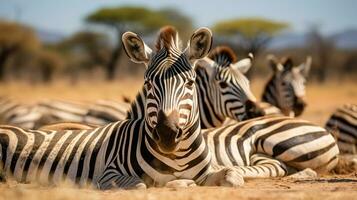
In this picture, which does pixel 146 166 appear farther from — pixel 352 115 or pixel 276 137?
pixel 352 115

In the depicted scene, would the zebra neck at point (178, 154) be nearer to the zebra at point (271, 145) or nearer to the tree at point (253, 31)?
the zebra at point (271, 145)

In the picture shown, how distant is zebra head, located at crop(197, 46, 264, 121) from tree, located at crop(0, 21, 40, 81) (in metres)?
→ 38.8

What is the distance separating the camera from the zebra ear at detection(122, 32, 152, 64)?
5828 millimetres

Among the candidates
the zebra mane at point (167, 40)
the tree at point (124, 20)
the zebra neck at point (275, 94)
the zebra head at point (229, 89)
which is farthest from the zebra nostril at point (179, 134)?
the tree at point (124, 20)

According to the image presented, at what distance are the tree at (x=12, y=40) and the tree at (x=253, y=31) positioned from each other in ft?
51.0

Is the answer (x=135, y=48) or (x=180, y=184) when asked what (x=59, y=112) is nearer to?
(x=135, y=48)

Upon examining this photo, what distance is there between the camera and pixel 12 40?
46.9 m

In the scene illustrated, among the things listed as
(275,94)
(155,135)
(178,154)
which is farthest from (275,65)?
(155,135)

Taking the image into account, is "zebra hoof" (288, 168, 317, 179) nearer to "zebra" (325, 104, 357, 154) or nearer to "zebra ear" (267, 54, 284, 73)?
"zebra" (325, 104, 357, 154)

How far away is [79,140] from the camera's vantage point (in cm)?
638

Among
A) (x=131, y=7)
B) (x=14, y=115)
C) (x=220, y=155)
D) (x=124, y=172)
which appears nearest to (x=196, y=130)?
(x=124, y=172)

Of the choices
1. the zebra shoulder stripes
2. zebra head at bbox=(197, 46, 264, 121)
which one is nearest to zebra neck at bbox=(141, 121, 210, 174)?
the zebra shoulder stripes

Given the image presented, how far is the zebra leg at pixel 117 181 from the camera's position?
5.43 meters

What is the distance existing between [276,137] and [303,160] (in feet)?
1.35
